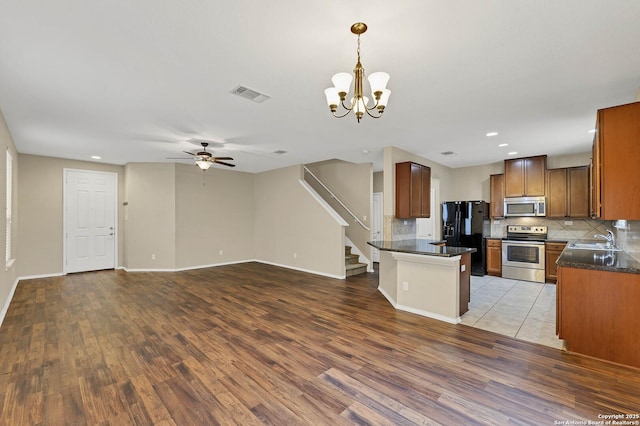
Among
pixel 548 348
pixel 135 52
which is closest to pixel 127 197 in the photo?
pixel 135 52

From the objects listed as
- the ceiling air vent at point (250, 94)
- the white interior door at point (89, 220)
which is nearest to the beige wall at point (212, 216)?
the white interior door at point (89, 220)

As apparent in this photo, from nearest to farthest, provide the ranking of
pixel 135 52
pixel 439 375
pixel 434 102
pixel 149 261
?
1. pixel 135 52
2. pixel 439 375
3. pixel 434 102
4. pixel 149 261

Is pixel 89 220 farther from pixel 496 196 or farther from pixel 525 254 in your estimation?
pixel 525 254

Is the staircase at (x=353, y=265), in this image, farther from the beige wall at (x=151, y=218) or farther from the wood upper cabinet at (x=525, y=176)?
the beige wall at (x=151, y=218)

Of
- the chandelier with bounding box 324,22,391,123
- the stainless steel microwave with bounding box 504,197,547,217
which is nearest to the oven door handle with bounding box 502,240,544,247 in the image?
the stainless steel microwave with bounding box 504,197,547,217

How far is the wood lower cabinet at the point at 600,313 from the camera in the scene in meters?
2.50

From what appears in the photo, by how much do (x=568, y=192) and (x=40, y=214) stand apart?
11.0 m

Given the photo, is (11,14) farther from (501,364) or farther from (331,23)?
(501,364)

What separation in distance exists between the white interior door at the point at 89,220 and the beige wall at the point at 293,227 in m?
3.59

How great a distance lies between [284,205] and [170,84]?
15.9 feet

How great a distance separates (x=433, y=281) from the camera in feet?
12.3

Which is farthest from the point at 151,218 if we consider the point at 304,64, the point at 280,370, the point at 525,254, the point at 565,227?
the point at 565,227

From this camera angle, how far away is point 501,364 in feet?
8.41

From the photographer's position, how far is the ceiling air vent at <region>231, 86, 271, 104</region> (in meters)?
2.83
